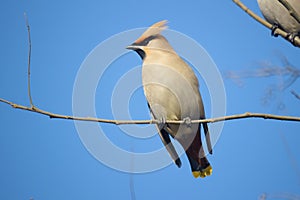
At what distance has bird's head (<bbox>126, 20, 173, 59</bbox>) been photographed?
4.39 m

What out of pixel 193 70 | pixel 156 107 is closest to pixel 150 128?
pixel 156 107

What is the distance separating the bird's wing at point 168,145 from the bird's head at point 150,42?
656 millimetres

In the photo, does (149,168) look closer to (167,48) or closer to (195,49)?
(195,49)

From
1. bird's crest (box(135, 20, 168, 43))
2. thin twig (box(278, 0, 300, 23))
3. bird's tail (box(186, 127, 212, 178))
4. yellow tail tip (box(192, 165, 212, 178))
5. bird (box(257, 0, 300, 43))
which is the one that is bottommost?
yellow tail tip (box(192, 165, 212, 178))

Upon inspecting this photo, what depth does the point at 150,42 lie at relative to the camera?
4.45m

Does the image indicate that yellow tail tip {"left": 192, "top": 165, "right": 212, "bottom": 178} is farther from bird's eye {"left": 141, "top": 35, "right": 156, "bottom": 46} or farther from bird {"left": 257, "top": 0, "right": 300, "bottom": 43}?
bird {"left": 257, "top": 0, "right": 300, "bottom": 43}

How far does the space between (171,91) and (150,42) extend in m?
0.51

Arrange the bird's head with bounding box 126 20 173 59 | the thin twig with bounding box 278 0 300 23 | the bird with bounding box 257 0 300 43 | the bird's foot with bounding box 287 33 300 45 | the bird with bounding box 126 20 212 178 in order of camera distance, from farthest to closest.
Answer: the bird's head with bounding box 126 20 173 59, the bird with bounding box 126 20 212 178, the bird with bounding box 257 0 300 43, the bird's foot with bounding box 287 33 300 45, the thin twig with bounding box 278 0 300 23

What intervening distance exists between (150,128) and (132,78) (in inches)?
20.8

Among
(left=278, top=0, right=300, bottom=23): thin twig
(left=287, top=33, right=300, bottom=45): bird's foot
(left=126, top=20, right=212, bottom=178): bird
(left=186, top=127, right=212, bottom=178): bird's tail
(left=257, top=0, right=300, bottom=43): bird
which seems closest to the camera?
(left=278, top=0, right=300, bottom=23): thin twig

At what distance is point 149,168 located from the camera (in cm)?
323

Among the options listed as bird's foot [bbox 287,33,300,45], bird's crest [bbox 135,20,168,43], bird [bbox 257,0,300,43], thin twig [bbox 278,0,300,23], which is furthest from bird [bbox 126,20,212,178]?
thin twig [bbox 278,0,300,23]

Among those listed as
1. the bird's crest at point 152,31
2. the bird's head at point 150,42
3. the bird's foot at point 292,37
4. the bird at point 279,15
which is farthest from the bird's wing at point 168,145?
the bird's foot at point 292,37

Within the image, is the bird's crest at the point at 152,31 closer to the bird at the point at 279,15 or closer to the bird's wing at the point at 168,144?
the bird's wing at the point at 168,144
